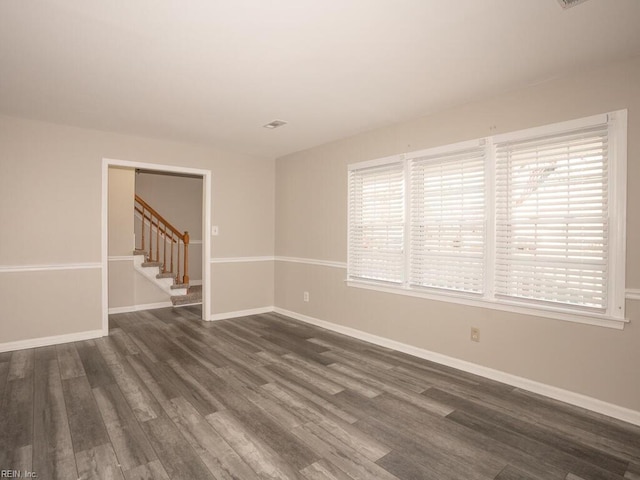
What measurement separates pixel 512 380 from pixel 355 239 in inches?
87.5

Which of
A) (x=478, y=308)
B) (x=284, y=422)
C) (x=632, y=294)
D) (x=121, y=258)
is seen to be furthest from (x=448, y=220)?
(x=121, y=258)

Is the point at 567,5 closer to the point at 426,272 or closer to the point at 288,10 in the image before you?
the point at 288,10

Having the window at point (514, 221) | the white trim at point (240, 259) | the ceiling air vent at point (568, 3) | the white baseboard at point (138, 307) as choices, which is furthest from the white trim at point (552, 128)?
the white baseboard at point (138, 307)

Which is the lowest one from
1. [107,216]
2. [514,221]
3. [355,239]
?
[355,239]

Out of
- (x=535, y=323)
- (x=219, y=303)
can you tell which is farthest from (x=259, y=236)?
(x=535, y=323)

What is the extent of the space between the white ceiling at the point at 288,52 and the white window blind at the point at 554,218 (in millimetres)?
569

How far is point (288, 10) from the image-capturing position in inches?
77.2

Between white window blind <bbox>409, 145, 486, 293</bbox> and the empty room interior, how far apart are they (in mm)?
22

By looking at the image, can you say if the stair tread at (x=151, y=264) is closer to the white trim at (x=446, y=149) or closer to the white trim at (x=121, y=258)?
the white trim at (x=121, y=258)

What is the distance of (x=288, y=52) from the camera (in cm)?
241

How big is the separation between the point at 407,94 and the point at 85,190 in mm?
3831

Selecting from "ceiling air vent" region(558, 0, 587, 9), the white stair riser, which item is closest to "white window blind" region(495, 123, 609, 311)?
"ceiling air vent" region(558, 0, 587, 9)

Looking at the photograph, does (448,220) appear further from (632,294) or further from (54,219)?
(54,219)

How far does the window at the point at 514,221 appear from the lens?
2.54m
